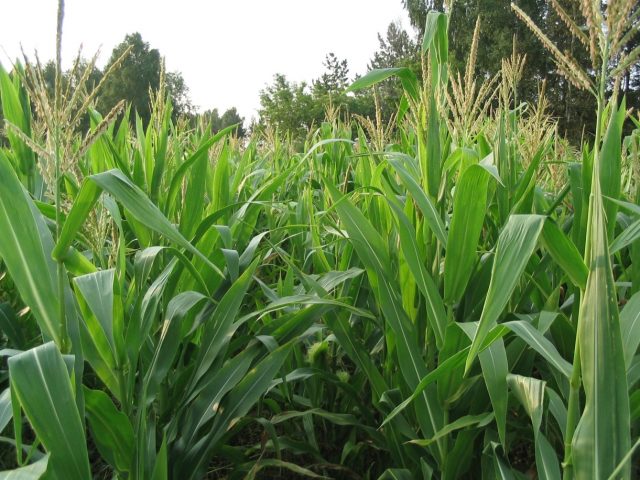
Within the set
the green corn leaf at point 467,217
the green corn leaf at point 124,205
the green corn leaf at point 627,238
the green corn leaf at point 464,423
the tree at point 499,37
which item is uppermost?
the tree at point 499,37

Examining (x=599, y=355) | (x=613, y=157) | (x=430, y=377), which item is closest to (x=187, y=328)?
(x=430, y=377)

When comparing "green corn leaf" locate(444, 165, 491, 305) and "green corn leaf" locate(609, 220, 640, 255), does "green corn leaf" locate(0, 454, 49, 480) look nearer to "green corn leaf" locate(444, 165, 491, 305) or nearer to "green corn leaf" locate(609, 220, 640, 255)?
"green corn leaf" locate(444, 165, 491, 305)

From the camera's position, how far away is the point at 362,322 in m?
1.87

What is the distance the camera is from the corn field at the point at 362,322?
93 centimetres

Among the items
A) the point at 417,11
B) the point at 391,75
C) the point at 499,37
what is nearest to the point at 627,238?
the point at 391,75

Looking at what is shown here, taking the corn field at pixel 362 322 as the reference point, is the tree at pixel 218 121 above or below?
above

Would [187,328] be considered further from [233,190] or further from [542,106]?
[542,106]

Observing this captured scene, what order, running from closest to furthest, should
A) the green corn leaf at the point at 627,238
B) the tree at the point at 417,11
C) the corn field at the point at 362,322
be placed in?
the corn field at the point at 362,322 < the green corn leaf at the point at 627,238 < the tree at the point at 417,11

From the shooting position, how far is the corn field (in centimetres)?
93

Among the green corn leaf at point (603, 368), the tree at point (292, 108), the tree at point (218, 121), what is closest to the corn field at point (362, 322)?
the green corn leaf at point (603, 368)

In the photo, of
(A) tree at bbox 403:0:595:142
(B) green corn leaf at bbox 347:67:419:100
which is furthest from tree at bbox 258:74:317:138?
(B) green corn leaf at bbox 347:67:419:100

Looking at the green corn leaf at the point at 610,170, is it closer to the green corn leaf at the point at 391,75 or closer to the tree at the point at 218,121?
the green corn leaf at the point at 391,75

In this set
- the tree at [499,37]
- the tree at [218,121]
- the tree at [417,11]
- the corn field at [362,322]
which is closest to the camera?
the corn field at [362,322]

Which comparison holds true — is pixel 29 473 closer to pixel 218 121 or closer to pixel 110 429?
pixel 110 429
